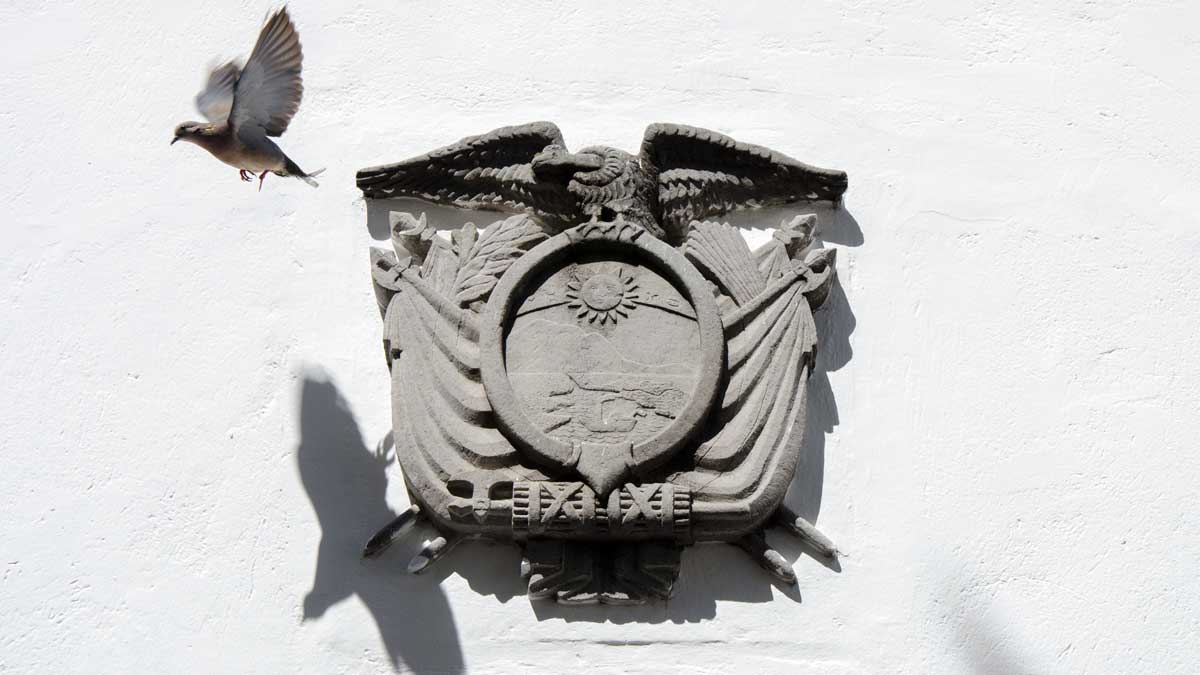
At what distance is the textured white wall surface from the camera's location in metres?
4.52

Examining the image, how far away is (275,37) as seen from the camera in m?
4.82

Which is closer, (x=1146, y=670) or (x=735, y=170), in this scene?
(x=1146, y=670)

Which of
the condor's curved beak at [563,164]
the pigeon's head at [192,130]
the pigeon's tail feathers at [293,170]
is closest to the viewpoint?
the pigeon's head at [192,130]

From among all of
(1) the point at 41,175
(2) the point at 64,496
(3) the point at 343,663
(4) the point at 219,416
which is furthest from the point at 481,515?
(1) the point at 41,175

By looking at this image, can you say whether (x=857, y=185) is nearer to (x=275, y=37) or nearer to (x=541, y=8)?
(x=541, y=8)

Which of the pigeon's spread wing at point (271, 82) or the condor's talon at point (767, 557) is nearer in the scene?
the condor's talon at point (767, 557)

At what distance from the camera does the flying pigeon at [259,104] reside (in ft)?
15.8

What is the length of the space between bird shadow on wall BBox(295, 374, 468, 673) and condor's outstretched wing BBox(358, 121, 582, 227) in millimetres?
670

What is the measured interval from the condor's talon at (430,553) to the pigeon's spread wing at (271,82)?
126 cm

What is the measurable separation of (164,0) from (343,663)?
2.58 metres

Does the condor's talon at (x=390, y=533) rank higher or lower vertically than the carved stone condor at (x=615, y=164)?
lower

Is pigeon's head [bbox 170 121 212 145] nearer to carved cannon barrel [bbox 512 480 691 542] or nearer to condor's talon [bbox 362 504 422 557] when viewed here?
condor's talon [bbox 362 504 422 557]

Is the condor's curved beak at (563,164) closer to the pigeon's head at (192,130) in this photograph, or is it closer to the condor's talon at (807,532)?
the pigeon's head at (192,130)

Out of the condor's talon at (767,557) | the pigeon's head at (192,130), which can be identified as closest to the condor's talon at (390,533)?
the condor's talon at (767,557)
